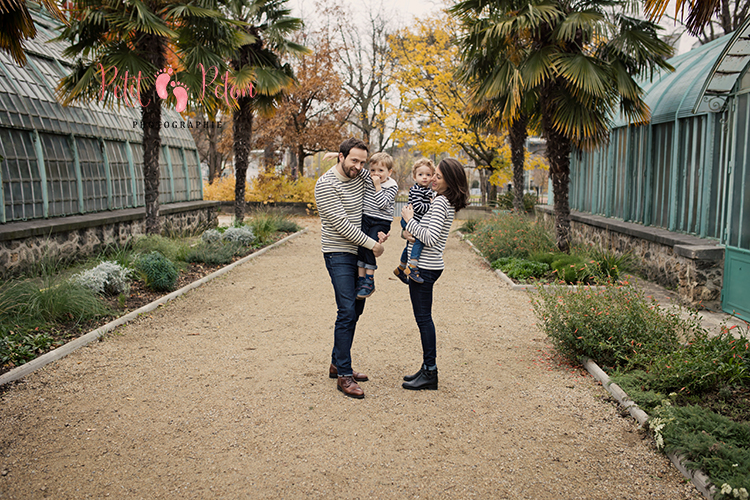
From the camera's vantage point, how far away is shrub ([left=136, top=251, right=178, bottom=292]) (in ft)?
28.9

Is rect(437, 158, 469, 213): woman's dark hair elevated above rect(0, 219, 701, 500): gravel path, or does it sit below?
above

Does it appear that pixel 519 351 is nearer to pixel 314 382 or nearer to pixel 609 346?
pixel 609 346

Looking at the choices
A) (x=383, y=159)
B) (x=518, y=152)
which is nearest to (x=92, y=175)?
(x=383, y=159)

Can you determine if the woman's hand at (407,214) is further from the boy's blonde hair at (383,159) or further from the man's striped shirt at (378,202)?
the boy's blonde hair at (383,159)

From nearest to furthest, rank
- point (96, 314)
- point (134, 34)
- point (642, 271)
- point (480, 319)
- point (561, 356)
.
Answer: point (561, 356), point (96, 314), point (480, 319), point (642, 271), point (134, 34)

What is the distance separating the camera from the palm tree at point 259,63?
1540cm

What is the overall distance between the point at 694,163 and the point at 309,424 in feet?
28.6

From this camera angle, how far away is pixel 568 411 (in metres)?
4.55

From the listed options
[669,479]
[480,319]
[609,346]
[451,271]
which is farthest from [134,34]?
[669,479]

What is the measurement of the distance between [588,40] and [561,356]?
741 cm

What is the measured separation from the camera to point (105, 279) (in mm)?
7910

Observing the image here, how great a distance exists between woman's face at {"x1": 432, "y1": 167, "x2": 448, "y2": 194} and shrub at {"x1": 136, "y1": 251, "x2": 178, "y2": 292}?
18.6ft

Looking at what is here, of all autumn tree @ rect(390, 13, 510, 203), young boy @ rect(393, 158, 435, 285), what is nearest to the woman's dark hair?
young boy @ rect(393, 158, 435, 285)

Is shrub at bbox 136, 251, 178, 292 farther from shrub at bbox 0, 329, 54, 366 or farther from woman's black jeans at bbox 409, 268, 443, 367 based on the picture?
woman's black jeans at bbox 409, 268, 443, 367
